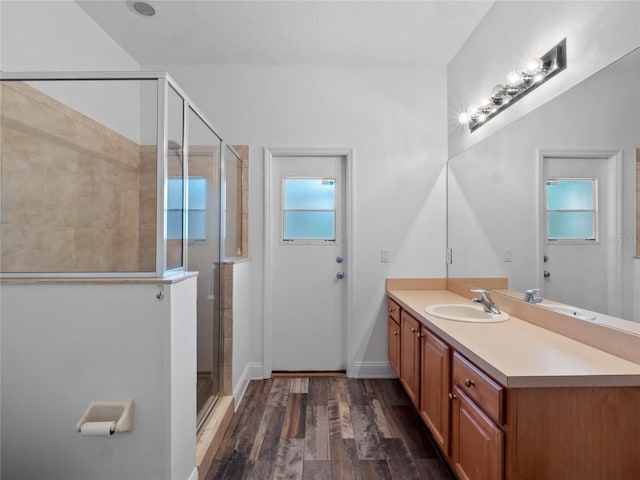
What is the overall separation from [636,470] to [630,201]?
0.95 m

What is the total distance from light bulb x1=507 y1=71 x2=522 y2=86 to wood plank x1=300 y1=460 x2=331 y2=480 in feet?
7.94

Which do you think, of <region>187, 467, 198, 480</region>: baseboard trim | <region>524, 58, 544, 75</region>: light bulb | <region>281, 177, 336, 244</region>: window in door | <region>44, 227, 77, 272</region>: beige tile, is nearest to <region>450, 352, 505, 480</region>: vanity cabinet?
<region>187, 467, 198, 480</region>: baseboard trim

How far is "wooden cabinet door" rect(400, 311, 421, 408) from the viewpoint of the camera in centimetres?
206

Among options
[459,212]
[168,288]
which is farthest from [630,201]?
[168,288]

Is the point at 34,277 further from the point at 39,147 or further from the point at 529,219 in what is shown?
the point at 529,219

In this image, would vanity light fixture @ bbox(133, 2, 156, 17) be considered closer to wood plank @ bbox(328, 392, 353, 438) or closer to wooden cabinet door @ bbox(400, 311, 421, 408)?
wooden cabinet door @ bbox(400, 311, 421, 408)

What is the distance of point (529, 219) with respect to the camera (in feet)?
5.81

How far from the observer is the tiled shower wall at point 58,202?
1.51 m

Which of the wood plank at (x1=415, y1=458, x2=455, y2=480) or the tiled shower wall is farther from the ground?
the tiled shower wall

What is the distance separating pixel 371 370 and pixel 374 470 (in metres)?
1.13

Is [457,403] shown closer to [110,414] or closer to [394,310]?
[394,310]

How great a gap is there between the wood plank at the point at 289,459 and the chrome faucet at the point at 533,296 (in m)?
1.53

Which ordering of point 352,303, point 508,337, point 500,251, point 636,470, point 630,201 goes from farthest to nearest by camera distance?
1. point 352,303
2. point 500,251
3. point 508,337
4. point 630,201
5. point 636,470

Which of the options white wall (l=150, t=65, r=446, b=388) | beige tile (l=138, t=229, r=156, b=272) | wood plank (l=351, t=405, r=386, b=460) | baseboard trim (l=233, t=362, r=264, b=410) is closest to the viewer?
beige tile (l=138, t=229, r=156, b=272)
